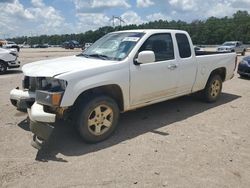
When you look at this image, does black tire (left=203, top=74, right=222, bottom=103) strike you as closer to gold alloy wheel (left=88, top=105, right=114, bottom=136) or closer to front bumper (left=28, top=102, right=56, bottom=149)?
gold alloy wheel (left=88, top=105, right=114, bottom=136)

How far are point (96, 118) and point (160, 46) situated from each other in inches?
82.0

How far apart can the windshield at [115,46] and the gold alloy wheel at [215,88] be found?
2811mm

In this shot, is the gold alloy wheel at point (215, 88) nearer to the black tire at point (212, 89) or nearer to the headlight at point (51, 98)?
the black tire at point (212, 89)

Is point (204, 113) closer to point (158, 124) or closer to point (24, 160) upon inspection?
point (158, 124)

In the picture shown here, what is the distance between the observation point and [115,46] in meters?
5.71

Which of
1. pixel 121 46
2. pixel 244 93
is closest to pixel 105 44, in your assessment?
pixel 121 46

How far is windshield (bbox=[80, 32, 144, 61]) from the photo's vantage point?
5449 mm

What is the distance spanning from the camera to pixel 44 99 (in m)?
4.54

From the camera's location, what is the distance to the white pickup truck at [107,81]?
455 cm

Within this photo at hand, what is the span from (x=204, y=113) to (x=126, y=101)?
89.2 inches

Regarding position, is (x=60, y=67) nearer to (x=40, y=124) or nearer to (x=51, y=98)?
(x=51, y=98)

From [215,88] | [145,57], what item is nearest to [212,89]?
[215,88]

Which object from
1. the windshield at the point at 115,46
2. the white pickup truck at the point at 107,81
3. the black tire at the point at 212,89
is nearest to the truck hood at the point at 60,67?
the white pickup truck at the point at 107,81

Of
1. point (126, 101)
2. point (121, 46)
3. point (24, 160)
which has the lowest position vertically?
point (24, 160)
